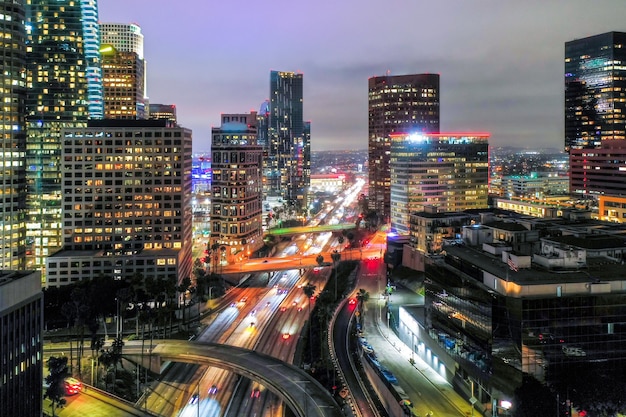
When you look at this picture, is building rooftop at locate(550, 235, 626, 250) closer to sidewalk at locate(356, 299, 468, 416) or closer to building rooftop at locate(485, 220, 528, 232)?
building rooftop at locate(485, 220, 528, 232)

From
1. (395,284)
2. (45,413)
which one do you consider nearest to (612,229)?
(395,284)

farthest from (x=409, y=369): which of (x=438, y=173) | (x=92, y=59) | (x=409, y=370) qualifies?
(x=92, y=59)

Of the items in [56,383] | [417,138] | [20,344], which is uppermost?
[417,138]

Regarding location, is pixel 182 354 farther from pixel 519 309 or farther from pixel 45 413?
Result: pixel 519 309

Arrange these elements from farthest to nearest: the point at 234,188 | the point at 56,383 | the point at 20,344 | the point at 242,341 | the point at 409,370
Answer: the point at 234,188
the point at 242,341
the point at 409,370
the point at 56,383
the point at 20,344

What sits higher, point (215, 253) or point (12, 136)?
point (12, 136)

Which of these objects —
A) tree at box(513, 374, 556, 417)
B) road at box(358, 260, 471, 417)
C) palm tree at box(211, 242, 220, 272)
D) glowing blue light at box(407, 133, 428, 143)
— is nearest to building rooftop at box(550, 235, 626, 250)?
road at box(358, 260, 471, 417)

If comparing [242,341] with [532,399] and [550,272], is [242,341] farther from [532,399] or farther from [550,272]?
[550,272]

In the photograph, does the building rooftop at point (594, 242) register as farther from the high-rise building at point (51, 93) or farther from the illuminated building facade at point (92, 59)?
the illuminated building facade at point (92, 59)

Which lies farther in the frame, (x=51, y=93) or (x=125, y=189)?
(x=51, y=93)
